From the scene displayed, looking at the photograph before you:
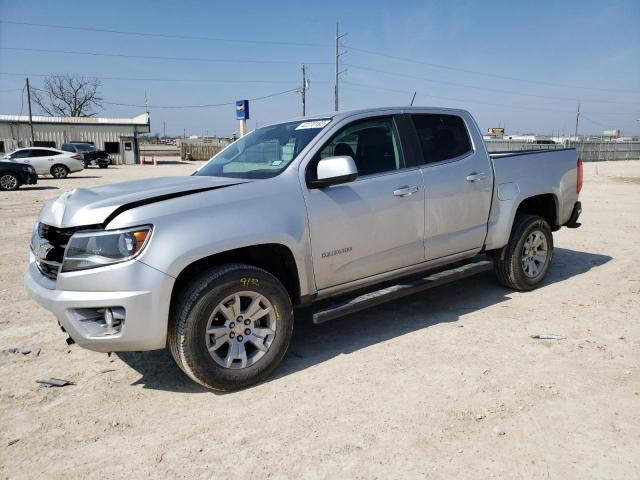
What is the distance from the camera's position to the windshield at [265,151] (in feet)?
12.6

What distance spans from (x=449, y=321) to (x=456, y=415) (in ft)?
5.49

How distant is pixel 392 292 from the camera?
4.11 meters

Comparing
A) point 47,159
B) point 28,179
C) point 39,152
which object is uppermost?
point 39,152

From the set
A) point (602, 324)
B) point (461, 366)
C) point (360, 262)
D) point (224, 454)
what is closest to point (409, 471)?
point (224, 454)

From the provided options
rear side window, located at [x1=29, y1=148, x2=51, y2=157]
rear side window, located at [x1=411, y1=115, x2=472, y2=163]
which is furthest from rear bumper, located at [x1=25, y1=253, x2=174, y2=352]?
rear side window, located at [x1=29, y1=148, x2=51, y2=157]

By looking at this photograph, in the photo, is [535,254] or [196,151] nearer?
[535,254]

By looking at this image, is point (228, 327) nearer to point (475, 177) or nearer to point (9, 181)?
point (475, 177)

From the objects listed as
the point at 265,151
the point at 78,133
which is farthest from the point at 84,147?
the point at 265,151

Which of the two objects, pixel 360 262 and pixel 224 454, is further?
pixel 360 262

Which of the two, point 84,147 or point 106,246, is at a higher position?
point 84,147

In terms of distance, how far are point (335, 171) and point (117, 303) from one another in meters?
1.68

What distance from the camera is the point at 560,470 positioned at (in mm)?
2436

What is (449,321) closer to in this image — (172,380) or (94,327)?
(172,380)

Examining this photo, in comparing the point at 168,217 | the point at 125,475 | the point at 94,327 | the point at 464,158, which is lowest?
the point at 125,475
